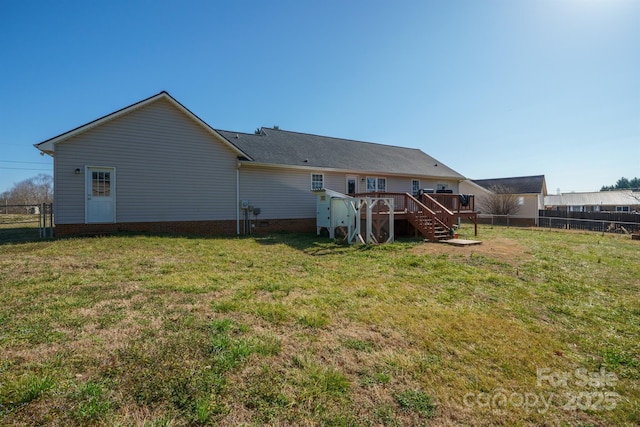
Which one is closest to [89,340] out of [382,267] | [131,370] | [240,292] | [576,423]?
[131,370]

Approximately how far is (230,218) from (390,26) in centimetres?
1021

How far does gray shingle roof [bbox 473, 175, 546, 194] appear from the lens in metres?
28.7

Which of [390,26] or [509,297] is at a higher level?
[390,26]

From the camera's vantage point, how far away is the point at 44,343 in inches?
116

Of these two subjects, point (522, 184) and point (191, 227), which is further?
point (522, 184)

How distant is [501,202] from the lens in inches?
1084

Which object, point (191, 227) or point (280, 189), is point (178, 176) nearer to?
point (191, 227)

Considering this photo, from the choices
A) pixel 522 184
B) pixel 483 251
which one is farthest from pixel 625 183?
pixel 483 251

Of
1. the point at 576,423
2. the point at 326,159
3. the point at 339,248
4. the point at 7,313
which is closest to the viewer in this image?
the point at 576,423

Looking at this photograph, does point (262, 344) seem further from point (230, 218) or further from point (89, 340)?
point (230, 218)

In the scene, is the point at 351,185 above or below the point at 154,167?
below

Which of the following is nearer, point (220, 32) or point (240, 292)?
point (240, 292)

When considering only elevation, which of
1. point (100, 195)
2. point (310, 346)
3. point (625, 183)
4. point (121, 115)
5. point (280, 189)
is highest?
point (625, 183)

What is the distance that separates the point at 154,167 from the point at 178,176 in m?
0.93
